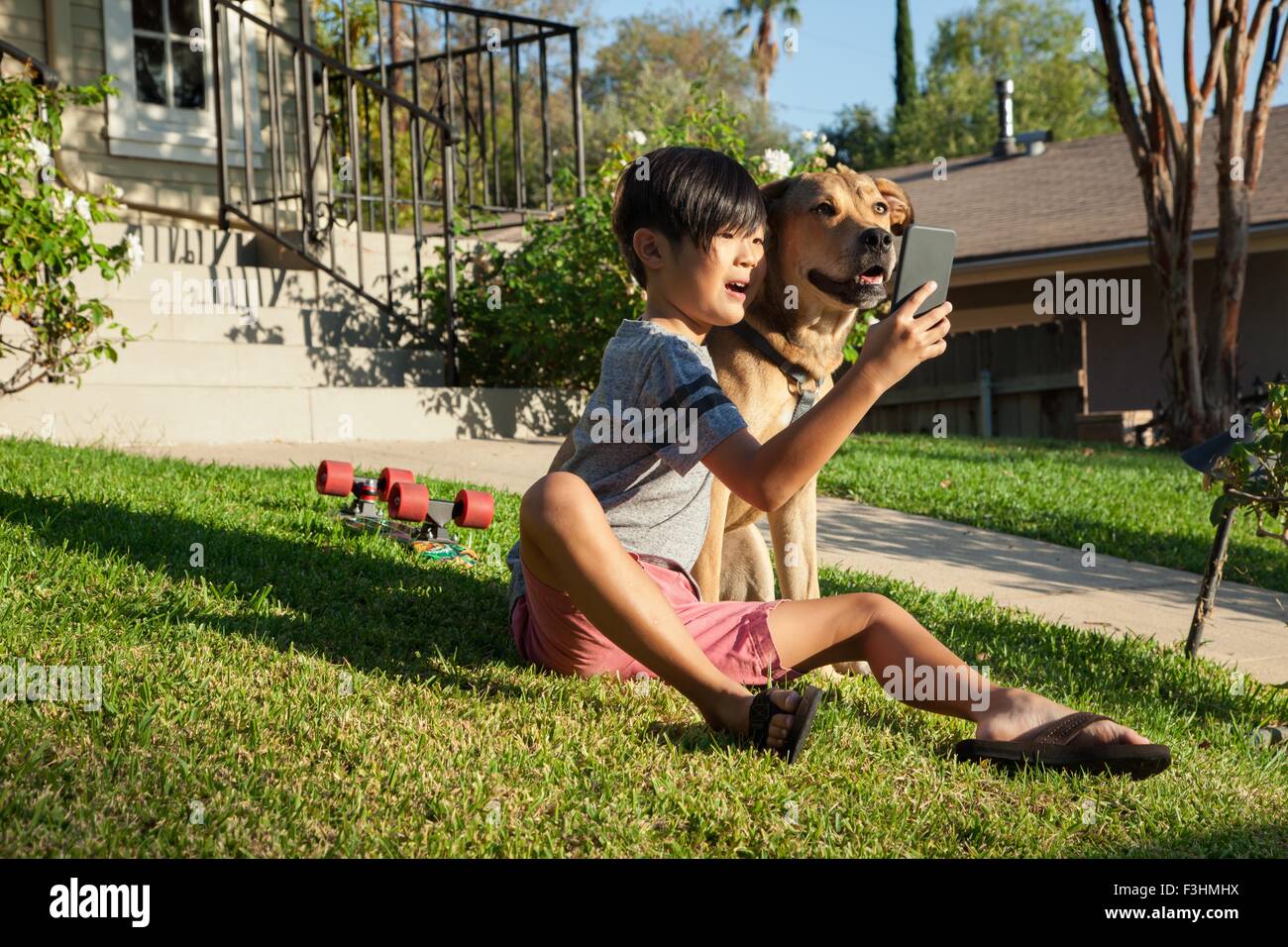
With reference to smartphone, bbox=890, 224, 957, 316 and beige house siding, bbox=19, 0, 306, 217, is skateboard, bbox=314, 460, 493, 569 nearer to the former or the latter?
smartphone, bbox=890, 224, 957, 316

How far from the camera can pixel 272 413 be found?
8.27 m

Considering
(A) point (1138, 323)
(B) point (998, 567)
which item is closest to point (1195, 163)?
(A) point (1138, 323)

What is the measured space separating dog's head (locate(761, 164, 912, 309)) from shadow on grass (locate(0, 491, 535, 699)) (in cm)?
143

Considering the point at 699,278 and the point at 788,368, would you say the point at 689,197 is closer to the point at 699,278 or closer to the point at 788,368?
the point at 699,278

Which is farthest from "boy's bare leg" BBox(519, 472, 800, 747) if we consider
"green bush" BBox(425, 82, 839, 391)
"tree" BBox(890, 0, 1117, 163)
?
"tree" BBox(890, 0, 1117, 163)

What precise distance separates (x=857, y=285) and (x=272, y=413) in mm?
5330

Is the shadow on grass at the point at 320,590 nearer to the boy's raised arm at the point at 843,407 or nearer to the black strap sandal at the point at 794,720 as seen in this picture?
the black strap sandal at the point at 794,720

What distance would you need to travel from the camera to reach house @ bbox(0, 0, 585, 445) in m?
8.27

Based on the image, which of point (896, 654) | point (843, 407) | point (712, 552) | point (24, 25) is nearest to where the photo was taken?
point (843, 407)

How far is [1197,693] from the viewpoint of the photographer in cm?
417

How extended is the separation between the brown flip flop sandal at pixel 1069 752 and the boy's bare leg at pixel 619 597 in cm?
54
